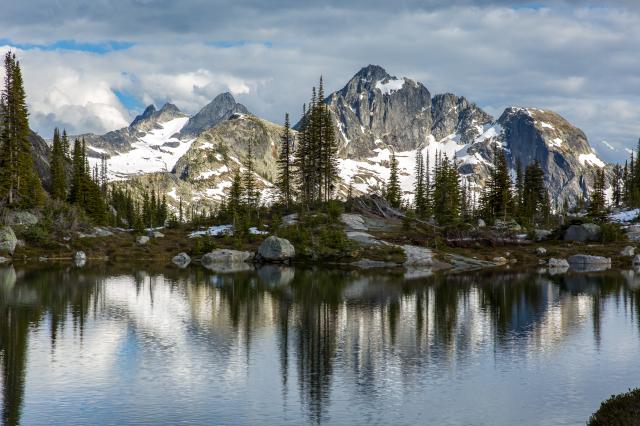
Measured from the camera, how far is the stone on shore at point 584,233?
113 metres

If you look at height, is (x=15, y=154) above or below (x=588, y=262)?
above

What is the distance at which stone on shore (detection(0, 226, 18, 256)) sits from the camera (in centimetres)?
9388

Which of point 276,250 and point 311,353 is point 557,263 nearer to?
point 276,250

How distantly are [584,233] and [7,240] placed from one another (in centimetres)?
9224

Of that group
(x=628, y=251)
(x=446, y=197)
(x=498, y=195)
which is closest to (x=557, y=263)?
(x=628, y=251)

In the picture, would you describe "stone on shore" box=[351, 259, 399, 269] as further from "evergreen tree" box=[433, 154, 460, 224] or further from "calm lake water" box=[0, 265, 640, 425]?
"calm lake water" box=[0, 265, 640, 425]

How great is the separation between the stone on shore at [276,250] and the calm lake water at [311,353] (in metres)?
29.0

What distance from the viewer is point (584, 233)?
371 ft

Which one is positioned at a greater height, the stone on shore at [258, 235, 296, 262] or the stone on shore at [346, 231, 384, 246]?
the stone on shore at [346, 231, 384, 246]

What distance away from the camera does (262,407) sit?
26547 millimetres

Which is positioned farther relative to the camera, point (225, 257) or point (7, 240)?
point (225, 257)

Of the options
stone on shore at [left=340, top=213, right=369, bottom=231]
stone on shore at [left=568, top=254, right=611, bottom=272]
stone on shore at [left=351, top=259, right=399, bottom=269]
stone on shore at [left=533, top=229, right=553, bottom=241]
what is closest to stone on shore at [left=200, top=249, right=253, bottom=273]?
stone on shore at [left=351, top=259, right=399, bottom=269]

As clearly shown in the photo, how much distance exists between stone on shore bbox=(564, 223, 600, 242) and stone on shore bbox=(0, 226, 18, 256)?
89185 mm

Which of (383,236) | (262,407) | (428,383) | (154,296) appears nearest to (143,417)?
(262,407)
